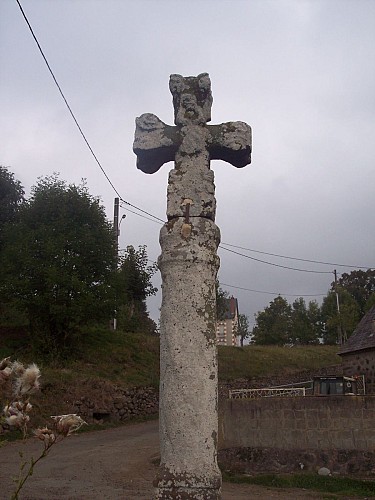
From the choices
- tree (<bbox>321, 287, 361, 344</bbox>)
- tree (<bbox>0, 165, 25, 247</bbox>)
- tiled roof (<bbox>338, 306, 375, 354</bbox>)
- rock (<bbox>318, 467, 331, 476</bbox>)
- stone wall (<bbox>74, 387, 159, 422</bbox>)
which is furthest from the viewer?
tree (<bbox>321, 287, 361, 344</bbox>)

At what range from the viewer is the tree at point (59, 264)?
22719mm

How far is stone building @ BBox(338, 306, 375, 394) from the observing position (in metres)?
20.2

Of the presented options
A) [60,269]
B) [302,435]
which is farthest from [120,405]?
[302,435]

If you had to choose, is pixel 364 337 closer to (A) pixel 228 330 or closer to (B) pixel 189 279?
(B) pixel 189 279

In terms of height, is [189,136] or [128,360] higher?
[189,136]

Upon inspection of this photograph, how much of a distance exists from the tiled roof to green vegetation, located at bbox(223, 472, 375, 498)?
9233mm

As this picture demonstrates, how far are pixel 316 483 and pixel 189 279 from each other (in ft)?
30.1

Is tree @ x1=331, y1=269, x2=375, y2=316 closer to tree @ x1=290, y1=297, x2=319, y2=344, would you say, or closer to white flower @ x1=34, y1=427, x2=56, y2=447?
tree @ x1=290, y1=297, x2=319, y2=344

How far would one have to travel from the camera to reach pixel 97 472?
1255cm

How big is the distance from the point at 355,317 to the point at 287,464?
3640 cm

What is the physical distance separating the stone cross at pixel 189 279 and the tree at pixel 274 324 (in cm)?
4851

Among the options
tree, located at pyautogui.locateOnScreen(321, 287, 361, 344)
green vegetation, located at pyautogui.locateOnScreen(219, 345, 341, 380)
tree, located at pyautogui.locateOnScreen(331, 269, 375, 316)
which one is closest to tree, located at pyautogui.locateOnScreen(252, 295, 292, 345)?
tree, located at pyautogui.locateOnScreen(321, 287, 361, 344)

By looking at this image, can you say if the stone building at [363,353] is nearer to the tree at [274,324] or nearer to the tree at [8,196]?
the tree at [8,196]

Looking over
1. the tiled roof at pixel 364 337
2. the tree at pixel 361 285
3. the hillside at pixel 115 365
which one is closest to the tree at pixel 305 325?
the tree at pixel 361 285
